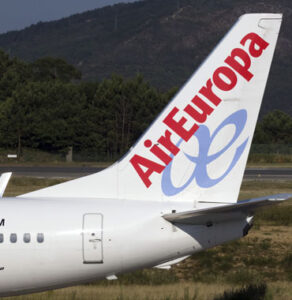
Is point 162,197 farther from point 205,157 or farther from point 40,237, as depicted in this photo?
point 40,237

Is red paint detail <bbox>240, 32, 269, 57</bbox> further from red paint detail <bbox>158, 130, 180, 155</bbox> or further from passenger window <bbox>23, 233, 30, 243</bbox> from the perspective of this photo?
passenger window <bbox>23, 233, 30, 243</bbox>


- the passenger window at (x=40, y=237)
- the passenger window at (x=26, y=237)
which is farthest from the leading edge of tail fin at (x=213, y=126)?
the passenger window at (x=26, y=237)

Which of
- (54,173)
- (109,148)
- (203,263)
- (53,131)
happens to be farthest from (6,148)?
(203,263)

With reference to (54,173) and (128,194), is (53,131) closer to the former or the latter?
(54,173)

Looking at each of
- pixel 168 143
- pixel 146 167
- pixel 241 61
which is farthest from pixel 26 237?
pixel 241 61

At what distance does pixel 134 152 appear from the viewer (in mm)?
19797

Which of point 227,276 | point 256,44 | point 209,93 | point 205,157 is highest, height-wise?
point 256,44

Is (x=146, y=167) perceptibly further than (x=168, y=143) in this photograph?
Yes

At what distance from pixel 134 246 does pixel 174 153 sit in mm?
2526

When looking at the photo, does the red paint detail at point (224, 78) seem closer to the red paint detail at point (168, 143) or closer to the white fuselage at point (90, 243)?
the red paint detail at point (168, 143)

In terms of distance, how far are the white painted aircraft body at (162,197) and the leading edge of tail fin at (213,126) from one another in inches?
1.0

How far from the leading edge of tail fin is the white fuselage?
3.07ft

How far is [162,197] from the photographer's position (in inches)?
770

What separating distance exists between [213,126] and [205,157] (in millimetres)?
778
